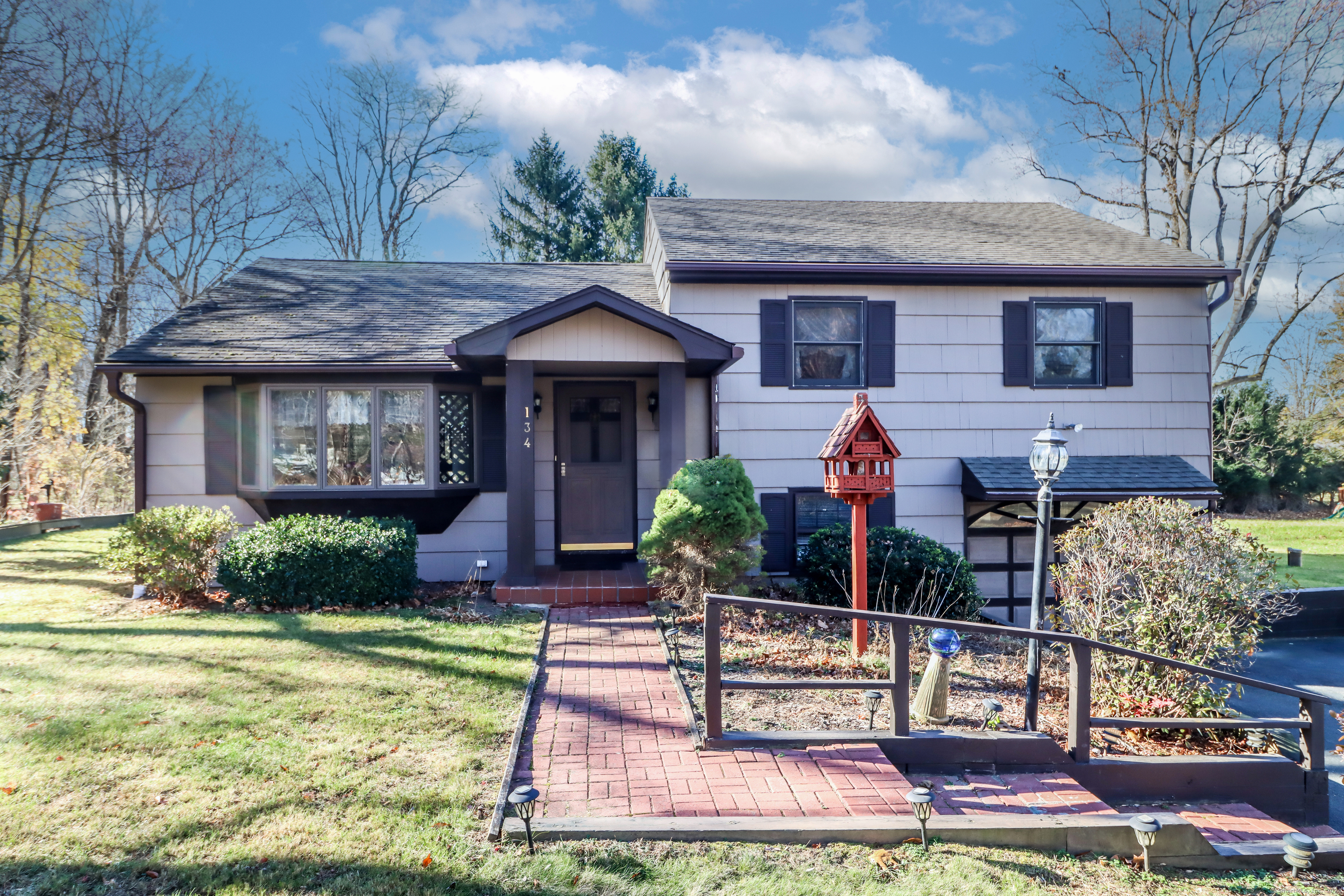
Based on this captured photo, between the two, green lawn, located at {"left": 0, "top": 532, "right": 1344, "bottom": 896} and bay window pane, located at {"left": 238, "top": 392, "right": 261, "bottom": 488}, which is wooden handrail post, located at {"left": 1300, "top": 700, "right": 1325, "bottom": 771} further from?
bay window pane, located at {"left": 238, "top": 392, "right": 261, "bottom": 488}

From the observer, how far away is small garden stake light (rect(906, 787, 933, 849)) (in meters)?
3.13

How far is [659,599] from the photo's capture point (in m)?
7.55

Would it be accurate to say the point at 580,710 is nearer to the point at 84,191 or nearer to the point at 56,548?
the point at 56,548

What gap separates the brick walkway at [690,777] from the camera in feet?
11.2

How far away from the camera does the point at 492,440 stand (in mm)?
9047

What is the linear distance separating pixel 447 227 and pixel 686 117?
9.07 meters

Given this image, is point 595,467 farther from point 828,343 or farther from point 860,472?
point 860,472

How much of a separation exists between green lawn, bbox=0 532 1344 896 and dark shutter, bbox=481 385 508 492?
11.8ft

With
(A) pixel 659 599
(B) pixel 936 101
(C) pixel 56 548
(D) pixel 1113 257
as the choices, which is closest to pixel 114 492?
(C) pixel 56 548

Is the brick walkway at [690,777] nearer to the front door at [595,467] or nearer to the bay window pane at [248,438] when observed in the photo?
the front door at [595,467]

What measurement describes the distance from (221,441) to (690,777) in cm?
774

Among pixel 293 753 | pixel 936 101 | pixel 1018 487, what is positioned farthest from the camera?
pixel 936 101

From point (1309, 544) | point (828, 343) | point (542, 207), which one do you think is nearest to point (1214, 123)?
point (1309, 544)

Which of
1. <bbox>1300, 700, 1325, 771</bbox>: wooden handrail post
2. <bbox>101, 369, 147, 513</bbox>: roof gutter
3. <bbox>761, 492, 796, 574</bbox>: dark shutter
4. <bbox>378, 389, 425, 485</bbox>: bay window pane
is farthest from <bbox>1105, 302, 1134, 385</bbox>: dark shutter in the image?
<bbox>101, 369, 147, 513</bbox>: roof gutter
